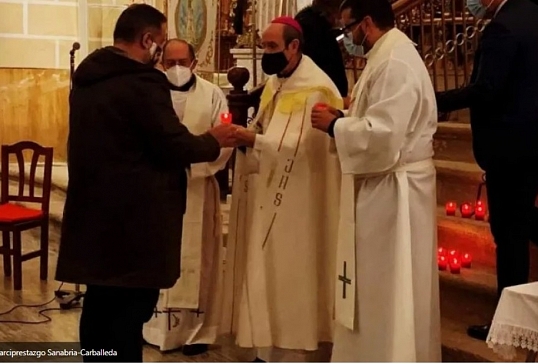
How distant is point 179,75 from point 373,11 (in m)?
1.29

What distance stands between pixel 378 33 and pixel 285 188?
0.95 meters

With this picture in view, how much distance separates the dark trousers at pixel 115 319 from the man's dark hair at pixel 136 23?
957 millimetres

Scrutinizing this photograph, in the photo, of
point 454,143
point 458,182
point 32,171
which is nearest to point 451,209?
point 458,182

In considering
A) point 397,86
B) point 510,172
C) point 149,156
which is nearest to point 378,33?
point 397,86

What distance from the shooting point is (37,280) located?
6512 mm

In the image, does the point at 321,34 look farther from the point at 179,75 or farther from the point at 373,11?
the point at 373,11

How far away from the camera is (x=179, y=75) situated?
472 cm

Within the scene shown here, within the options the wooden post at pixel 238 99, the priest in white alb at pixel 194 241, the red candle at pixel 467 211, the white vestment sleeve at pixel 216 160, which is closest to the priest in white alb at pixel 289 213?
the white vestment sleeve at pixel 216 160

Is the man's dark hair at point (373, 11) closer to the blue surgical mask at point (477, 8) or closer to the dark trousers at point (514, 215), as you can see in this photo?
the blue surgical mask at point (477, 8)

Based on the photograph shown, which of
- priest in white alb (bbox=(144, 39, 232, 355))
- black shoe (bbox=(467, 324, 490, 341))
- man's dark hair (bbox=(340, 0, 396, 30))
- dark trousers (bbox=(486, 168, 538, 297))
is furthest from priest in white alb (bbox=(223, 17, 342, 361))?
dark trousers (bbox=(486, 168, 538, 297))

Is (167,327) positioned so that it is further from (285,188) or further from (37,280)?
(37,280)

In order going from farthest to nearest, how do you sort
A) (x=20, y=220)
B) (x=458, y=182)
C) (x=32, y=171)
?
(x=32, y=171) < (x=20, y=220) < (x=458, y=182)

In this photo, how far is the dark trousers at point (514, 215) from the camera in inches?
161

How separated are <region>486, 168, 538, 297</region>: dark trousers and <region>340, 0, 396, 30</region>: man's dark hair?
87cm
